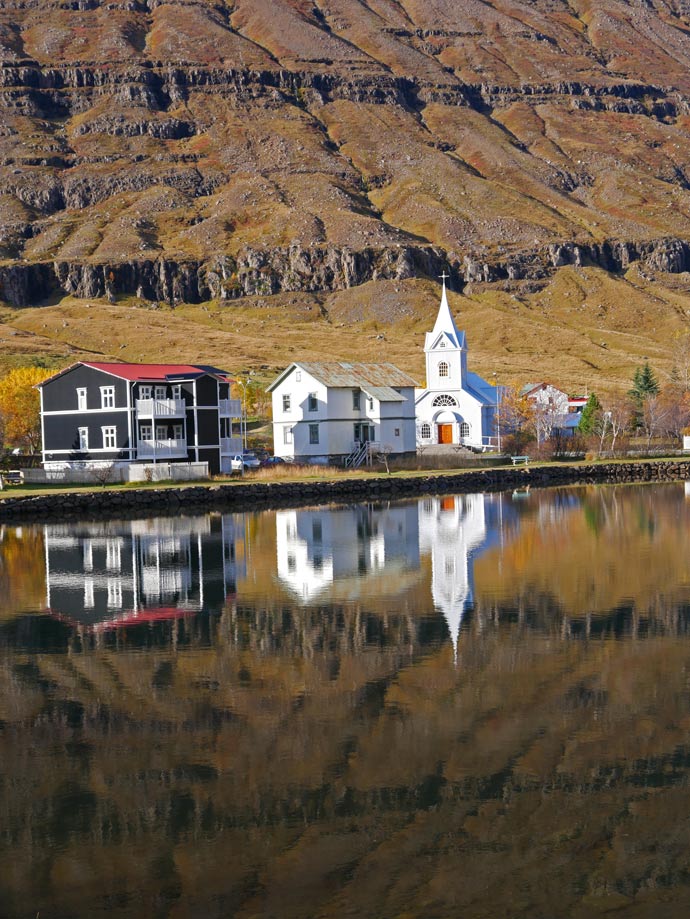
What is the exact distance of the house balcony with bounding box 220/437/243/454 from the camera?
71.4 meters

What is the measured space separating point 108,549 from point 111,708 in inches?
903

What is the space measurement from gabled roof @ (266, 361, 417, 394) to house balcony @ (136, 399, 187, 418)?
10.1 metres

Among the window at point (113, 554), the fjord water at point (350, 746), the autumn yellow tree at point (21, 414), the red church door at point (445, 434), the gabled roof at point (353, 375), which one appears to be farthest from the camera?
the red church door at point (445, 434)

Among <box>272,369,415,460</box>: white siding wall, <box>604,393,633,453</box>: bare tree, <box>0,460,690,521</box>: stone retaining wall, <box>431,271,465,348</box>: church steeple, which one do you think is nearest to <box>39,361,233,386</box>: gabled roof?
<box>272,369,415,460</box>: white siding wall

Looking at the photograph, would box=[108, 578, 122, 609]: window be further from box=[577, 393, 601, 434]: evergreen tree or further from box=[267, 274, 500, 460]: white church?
box=[577, 393, 601, 434]: evergreen tree

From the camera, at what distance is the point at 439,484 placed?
69.1 meters

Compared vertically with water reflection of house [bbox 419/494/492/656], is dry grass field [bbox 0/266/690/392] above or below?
above

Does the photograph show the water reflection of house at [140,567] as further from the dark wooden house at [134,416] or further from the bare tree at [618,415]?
the bare tree at [618,415]

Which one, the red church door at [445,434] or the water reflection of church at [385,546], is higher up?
the red church door at [445,434]

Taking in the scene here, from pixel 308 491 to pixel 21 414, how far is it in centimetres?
2945

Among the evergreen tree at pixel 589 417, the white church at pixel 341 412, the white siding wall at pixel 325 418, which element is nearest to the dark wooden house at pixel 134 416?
the white siding wall at pixel 325 418

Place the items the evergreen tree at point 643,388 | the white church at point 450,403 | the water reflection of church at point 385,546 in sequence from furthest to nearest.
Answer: the evergreen tree at point 643,388
the white church at point 450,403
the water reflection of church at point 385,546

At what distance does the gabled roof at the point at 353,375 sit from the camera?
78688 millimetres

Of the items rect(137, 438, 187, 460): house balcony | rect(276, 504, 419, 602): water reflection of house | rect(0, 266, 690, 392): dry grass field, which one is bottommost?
rect(276, 504, 419, 602): water reflection of house
